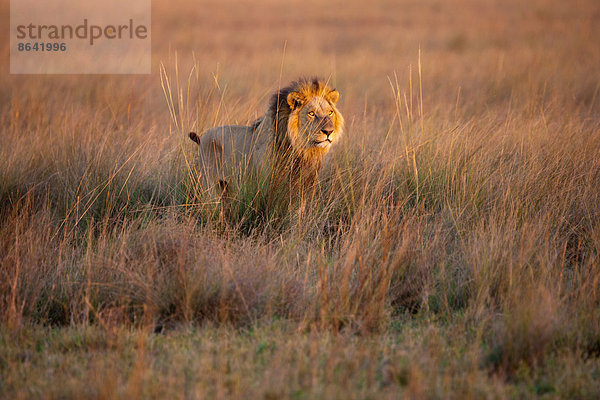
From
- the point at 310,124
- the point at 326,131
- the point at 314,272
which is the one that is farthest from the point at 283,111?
the point at 314,272

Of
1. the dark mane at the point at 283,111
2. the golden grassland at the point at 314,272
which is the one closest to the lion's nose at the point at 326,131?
the dark mane at the point at 283,111

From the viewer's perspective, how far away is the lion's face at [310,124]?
199 inches

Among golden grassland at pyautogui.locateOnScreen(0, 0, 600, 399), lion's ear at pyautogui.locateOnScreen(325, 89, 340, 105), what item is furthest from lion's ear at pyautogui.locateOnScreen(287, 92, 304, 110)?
golden grassland at pyautogui.locateOnScreen(0, 0, 600, 399)

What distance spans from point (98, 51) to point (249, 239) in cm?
1213

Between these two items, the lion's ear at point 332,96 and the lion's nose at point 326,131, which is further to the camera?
the lion's ear at point 332,96

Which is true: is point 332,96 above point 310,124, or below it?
above

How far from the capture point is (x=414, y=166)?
17.5 feet

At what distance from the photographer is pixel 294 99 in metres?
5.12

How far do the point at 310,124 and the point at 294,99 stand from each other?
10.6 inches

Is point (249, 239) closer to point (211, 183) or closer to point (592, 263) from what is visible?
point (211, 183)

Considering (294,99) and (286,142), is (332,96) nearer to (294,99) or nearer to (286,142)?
(294,99)

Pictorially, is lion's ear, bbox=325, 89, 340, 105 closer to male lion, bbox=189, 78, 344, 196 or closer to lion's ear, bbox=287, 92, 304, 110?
male lion, bbox=189, 78, 344, 196

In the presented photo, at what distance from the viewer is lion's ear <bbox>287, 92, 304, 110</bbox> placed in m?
5.05

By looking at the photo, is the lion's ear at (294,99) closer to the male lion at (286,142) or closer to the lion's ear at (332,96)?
the male lion at (286,142)
